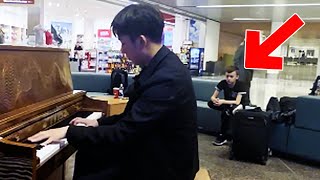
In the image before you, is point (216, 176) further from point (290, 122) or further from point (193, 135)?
point (193, 135)

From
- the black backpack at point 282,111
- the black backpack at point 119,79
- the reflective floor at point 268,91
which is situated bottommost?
the reflective floor at point 268,91

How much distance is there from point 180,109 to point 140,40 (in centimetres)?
31

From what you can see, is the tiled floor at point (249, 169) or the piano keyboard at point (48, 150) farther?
the tiled floor at point (249, 169)

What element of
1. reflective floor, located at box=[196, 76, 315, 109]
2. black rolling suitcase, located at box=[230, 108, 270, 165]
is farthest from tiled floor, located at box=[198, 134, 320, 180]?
reflective floor, located at box=[196, 76, 315, 109]

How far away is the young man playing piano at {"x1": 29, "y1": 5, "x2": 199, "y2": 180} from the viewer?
1361 mm

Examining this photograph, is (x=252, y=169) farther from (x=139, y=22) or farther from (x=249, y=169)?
(x=139, y=22)

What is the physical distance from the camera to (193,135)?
1481 mm

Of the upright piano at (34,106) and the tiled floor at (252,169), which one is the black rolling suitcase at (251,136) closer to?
the tiled floor at (252,169)

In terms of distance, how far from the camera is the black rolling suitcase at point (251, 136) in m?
4.12

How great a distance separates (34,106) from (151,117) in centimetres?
101

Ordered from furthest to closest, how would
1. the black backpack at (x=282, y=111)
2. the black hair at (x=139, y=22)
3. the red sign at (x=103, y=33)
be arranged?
the red sign at (x=103, y=33) < the black backpack at (x=282, y=111) < the black hair at (x=139, y=22)
